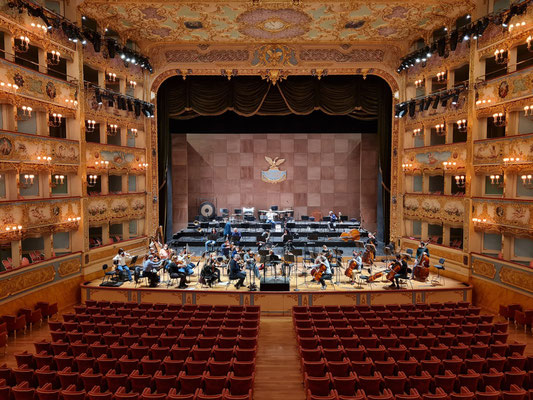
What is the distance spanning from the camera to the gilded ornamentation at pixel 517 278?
39.2ft

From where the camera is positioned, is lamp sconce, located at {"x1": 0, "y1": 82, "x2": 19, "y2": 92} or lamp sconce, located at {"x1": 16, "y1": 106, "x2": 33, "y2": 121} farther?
lamp sconce, located at {"x1": 16, "y1": 106, "x2": 33, "y2": 121}

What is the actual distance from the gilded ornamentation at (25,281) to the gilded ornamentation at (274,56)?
1286cm

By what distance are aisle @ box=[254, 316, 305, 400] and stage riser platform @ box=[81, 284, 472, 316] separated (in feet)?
2.35

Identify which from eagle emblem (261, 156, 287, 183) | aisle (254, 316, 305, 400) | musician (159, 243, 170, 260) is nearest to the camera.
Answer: aisle (254, 316, 305, 400)

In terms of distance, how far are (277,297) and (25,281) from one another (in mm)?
8107

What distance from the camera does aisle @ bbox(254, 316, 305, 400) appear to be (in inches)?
295

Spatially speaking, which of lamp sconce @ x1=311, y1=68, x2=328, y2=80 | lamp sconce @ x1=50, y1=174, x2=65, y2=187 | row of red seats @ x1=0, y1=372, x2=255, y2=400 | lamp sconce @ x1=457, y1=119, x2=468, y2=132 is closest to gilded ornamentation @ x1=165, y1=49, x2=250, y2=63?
lamp sconce @ x1=311, y1=68, x2=328, y2=80

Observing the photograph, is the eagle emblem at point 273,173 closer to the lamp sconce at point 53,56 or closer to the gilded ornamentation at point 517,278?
the lamp sconce at point 53,56

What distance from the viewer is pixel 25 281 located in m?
12.1

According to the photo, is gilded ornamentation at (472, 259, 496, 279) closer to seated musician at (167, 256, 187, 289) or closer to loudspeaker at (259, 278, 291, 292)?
loudspeaker at (259, 278, 291, 292)

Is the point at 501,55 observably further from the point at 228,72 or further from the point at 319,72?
the point at 228,72

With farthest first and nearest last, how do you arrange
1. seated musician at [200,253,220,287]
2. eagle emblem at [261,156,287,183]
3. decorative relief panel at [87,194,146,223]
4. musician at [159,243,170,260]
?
eagle emblem at [261,156,287,183] < decorative relief panel at [87,194,146,223] < musician at [159,243,170,260] < seated musician at [200,253,220,287]

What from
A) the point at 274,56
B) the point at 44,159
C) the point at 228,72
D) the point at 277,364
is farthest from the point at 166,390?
the point at 274,56

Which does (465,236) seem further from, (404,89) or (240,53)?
(240,53)
